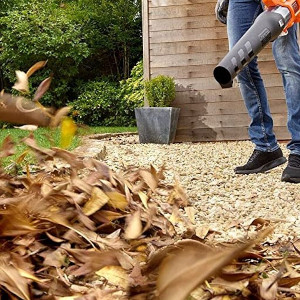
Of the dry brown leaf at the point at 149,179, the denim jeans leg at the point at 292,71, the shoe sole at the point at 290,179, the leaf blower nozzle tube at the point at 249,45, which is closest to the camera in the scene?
the dry brown leaf at the point at 149,179

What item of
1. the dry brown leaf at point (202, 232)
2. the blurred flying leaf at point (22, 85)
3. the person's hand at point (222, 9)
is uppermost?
the person's hand at point (222, 9)

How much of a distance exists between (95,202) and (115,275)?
0.22 meters

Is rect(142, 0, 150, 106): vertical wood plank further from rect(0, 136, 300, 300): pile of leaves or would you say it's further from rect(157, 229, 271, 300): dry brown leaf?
rect(157, 229, 271, 300): dry brown leaf

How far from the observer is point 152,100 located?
6.34 meters

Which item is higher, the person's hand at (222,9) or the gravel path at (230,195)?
the person's hand at (222,9)

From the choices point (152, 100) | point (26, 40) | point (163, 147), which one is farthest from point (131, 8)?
point (163, 147)

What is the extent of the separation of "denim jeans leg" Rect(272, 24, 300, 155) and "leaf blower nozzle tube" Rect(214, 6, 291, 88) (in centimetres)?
95

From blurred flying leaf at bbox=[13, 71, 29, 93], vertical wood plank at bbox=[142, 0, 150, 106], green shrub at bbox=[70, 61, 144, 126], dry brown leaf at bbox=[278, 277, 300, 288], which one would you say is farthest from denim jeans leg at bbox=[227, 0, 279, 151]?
green shrub at bbox=[70, 61, 144, 126]

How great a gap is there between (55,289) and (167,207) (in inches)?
17.3

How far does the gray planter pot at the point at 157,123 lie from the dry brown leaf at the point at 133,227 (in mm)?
5172

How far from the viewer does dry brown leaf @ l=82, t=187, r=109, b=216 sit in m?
0.92

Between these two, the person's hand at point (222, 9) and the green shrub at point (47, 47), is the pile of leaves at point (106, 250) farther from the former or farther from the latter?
the green shrub at point (47, 47)

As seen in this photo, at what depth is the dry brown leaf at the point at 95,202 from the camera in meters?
0.92

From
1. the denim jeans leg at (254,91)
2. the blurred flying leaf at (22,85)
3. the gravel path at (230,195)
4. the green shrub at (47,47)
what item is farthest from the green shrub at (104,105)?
the blurred flying leaf at (22,85)
